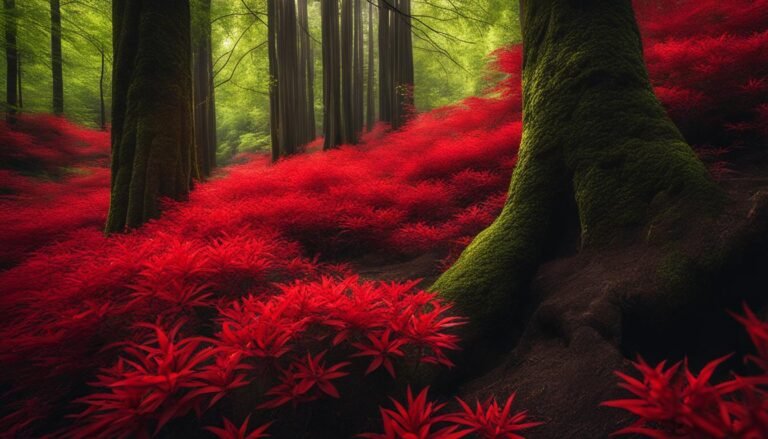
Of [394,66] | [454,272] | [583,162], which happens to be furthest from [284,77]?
[583,162]

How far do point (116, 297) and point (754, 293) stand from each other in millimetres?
3401

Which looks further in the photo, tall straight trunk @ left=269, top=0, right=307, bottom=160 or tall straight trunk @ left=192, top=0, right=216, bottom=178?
tall straight trunk @ left=192, top=0, right=216, bottom=178

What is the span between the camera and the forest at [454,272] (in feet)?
4.39

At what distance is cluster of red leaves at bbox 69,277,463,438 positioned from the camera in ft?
3.79

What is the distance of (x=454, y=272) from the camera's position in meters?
2.36

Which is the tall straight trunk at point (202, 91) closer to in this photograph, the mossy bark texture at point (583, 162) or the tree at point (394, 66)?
the tree at point (394, 66)

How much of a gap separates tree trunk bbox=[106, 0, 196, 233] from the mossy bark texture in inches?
136

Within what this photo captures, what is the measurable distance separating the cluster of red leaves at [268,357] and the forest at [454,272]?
0.5 inches

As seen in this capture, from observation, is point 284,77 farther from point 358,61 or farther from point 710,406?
point 710,406

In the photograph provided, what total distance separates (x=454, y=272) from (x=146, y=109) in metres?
3.85

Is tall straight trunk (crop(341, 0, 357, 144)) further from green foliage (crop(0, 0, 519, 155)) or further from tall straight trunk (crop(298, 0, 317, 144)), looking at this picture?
tall straight trunk (crop(298, 0, 317, 144))

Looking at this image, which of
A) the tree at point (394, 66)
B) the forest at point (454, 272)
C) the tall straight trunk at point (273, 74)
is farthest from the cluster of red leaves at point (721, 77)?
the tall straight trunk at point (273, 74)

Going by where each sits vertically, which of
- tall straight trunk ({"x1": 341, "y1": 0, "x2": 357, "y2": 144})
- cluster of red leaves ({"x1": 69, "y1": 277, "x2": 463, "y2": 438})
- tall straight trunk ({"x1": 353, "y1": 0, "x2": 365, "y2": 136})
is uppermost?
tall straight trunk ({"x1": 353, "y1": 0, "x2": 365, "y2": 136})

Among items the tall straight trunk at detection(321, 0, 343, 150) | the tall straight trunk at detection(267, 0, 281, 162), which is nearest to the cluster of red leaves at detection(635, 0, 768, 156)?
the tall straight trunk at detection(321, 0, 343, 150)
